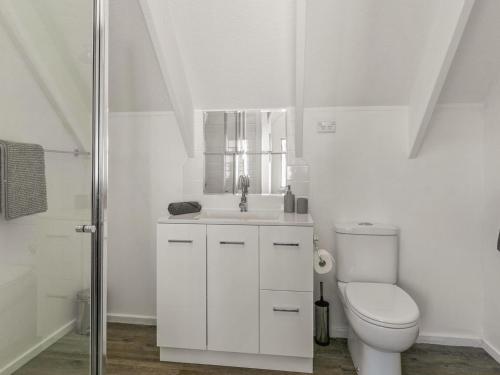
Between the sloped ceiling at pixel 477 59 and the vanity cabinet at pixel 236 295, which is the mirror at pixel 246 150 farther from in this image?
the sloped ceiling at pixel 477 59

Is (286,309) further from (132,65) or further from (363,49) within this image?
(132,65)

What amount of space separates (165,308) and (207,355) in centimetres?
40

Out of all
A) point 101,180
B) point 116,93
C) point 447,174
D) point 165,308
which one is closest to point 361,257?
point 447,174

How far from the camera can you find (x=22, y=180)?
873 millimetres

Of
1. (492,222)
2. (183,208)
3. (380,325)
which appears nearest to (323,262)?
(380,325)

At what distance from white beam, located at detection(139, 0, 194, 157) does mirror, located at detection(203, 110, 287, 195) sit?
0.16 meters

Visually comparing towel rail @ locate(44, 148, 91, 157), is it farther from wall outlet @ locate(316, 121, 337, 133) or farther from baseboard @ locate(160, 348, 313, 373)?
wall outlet @ locate(316, 121, 337, 133)

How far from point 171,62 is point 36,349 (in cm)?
166

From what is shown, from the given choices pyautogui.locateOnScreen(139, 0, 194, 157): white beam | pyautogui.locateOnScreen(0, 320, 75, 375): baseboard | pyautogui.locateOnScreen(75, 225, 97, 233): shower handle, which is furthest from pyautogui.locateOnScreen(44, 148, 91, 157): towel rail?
pyautogui.locateOnScreen(139, 0, 194, 157): white beam

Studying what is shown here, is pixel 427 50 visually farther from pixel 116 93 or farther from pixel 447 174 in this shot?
pixel 116 93

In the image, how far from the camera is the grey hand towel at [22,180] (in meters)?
0.82

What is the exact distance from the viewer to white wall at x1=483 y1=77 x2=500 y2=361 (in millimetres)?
1932

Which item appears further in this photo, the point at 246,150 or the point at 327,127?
the point at 246,150

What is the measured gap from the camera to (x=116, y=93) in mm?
Answer: 2260
